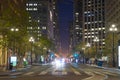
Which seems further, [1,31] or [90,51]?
[90,51]

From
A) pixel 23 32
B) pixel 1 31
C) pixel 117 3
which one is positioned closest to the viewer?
pixel 1 31

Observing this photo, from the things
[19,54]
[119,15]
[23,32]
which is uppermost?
[119,15]

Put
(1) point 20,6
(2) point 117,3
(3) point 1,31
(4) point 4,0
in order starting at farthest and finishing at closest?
1. (2) point 117,3
2. (1) point 20,6
3. (4) point 4,0
4. (3) point 1,31

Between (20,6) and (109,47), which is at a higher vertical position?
(20,6)

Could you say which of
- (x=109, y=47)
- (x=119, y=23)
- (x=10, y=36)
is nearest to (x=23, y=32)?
(x=10, y=36)

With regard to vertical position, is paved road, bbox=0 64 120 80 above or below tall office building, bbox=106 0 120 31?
below

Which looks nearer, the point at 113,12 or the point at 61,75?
the point at 61,75

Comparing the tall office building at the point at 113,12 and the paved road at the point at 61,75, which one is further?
the tall office building at the point at 113,12

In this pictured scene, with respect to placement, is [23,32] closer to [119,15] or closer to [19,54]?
[19,54]

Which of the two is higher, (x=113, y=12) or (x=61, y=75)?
(x=113, y=12)

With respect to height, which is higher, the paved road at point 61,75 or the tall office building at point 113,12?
the tall office building at point 113,12

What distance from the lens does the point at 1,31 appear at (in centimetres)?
5628

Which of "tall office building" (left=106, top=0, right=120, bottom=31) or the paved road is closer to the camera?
the paved road

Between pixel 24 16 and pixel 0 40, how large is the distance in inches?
775
